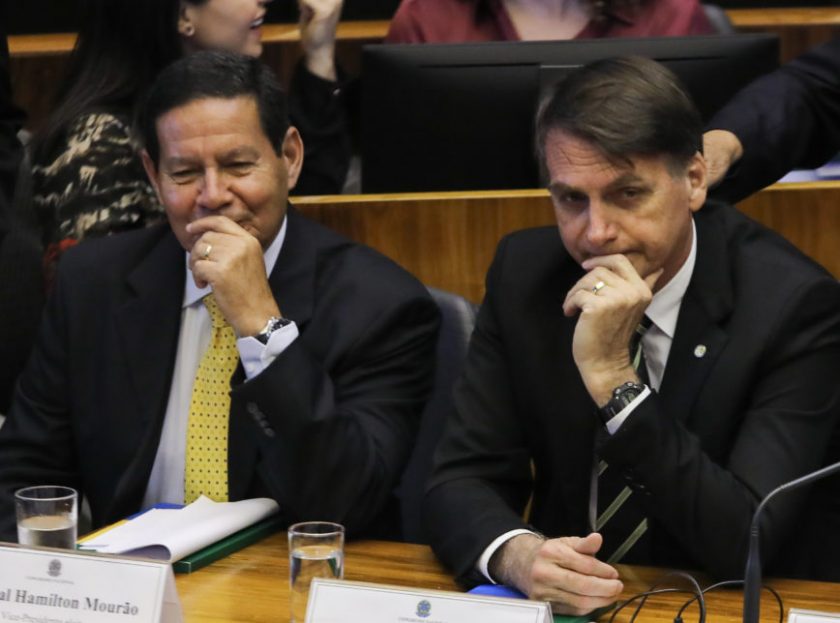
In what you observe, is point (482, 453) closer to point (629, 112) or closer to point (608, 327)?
point (608, 327)

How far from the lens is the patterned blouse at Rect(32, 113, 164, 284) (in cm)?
289

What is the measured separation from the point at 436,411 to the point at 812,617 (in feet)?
3.35

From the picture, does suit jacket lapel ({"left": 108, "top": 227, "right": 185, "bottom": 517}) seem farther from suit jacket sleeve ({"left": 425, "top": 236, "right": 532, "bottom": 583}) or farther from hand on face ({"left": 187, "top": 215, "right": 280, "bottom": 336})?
suit jacket sleeve ({"left": 425, "top": 236, "right": 532, "bottom": 583})

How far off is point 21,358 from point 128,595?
1.40 m

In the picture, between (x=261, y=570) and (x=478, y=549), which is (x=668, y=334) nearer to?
(x=478, y=549)

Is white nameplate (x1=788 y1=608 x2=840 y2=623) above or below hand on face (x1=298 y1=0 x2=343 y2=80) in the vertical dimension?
below

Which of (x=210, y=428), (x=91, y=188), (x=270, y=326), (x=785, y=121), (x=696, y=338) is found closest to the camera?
(x=696, y=338)

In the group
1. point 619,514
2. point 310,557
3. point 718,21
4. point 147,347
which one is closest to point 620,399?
point 619,514

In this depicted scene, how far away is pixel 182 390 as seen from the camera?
7.98 feet

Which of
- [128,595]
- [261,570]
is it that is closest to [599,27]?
[261,570]

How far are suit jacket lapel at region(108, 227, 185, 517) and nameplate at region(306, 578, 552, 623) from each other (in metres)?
0.83

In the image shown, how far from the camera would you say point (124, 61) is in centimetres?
310

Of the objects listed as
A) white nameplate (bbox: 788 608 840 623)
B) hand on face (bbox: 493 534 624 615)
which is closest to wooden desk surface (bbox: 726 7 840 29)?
hand on face (bbox: 493 534 624 615)

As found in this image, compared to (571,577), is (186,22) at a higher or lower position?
higher
